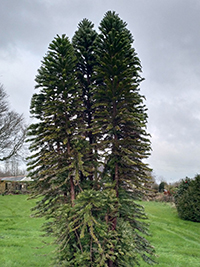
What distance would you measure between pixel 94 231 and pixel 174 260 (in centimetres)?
552

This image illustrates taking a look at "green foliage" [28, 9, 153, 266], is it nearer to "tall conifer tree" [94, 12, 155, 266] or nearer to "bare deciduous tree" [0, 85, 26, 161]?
"tall conifer tree" [94, 12, 155, 266]

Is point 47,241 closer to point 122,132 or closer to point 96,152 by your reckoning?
point 96,152

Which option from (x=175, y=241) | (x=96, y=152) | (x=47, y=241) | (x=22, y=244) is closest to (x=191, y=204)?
(x=175, y=241)

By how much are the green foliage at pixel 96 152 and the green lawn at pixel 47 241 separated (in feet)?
2.32

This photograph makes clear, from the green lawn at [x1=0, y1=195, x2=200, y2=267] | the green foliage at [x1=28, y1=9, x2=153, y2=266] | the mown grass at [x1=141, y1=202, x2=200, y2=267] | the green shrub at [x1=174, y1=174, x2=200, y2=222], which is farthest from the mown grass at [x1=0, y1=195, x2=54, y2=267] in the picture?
the green shrub at [x1=174, y1=174, x2=200, y2=222]

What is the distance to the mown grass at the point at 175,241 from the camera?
7902 mm

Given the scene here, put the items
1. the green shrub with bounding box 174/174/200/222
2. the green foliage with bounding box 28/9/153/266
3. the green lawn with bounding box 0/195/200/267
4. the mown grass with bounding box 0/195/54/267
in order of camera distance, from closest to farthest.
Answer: the green foliage with bounding box 28/9/153/266, the mown grass with bounding box 0/195/54/267, the green lawn with bounding box 0/195/200/267, the green shrub with bounding box 174/174/200/222

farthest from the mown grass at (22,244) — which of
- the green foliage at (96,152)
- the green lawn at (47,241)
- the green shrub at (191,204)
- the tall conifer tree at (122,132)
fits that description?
the green shrub at (191,204)

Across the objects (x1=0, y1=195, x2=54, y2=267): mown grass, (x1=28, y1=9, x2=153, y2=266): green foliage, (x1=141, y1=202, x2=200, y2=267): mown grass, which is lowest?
(x1=141, y1=202, x2=200, y2=267): mown grass

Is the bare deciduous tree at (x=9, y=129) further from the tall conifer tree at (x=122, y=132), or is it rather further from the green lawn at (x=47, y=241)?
the tall conifer tree at (x=122, y=132)

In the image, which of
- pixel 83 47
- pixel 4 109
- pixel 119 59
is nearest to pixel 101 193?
pixel 119 59

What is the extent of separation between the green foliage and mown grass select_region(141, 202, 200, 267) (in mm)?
1810

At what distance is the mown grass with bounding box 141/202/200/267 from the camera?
7.90 meters

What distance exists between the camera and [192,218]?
14695mm
